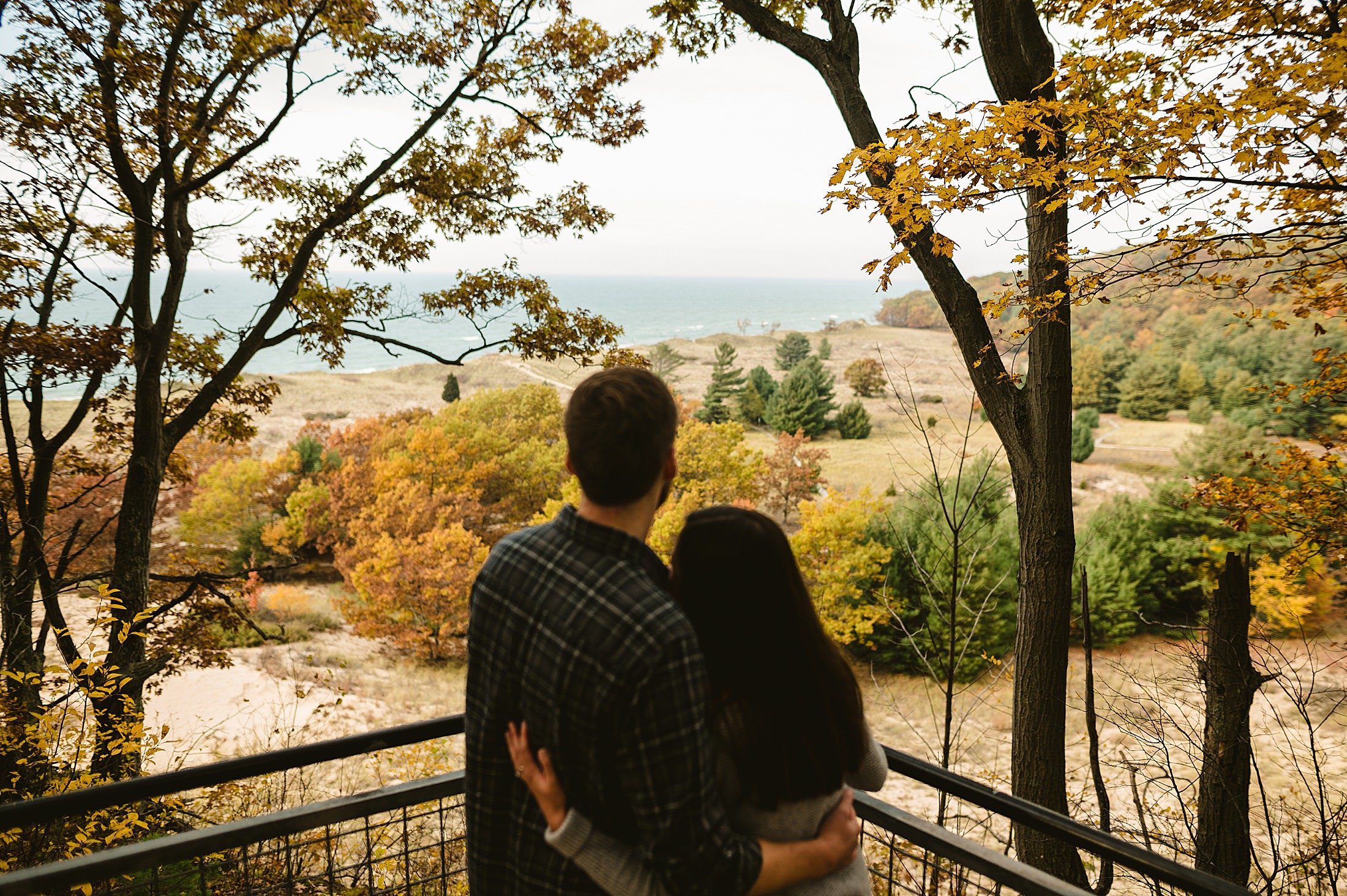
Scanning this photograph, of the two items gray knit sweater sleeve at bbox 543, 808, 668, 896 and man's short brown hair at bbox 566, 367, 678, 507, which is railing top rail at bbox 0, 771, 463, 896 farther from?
man's short brown hair at bbox 566, 367, 678, 507

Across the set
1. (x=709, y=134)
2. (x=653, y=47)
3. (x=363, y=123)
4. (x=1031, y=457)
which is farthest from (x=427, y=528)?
(x=709, y=134)

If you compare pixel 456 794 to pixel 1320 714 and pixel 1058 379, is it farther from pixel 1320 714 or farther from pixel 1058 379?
pixel 1320 714

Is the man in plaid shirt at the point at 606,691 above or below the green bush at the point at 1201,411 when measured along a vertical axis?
above

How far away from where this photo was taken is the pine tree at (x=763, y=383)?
3412cm

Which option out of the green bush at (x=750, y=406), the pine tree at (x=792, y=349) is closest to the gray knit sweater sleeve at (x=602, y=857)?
the green bush at (x=750, y=406)

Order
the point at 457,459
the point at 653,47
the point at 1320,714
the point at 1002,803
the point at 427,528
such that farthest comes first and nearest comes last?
the point at 457,459
the point at 427,528
the point at 1320,714
the point at 653,47
the point at 1002,803

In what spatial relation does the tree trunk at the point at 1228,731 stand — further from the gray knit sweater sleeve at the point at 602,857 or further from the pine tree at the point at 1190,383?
the pine tree at the point at 1190,383

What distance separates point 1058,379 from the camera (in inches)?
158

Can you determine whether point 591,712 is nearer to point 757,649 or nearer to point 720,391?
point 757,649

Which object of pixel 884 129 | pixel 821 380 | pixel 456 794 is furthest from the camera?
pixel 821 380

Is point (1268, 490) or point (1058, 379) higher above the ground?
point (1058, 379)

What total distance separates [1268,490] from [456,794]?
5.26 m

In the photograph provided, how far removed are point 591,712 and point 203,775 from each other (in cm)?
141

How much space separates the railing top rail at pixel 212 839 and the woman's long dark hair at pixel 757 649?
3.71 feet
